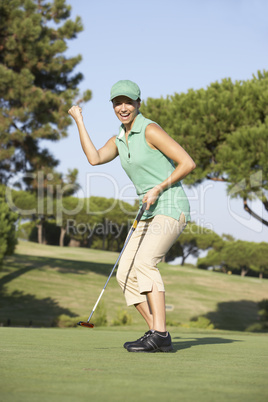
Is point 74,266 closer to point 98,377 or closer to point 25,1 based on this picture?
point 25,1

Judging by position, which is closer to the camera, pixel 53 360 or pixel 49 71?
pixel 53 360

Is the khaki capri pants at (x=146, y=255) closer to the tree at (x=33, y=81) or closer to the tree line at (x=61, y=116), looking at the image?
the tree line at (x=61, y=116)

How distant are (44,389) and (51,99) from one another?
82.7 feet

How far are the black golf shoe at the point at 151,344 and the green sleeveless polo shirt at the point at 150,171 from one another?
0.95 metres

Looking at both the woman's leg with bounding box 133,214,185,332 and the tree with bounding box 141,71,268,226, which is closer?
the woman's leg with bounding box 133,214,185,332

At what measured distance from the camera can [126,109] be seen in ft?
14.7

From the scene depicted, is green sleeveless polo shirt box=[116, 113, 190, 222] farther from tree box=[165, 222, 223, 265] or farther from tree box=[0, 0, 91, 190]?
tree box=[165, 222, 223, 265]

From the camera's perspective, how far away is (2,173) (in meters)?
28.0

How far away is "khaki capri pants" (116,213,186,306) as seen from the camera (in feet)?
14.1

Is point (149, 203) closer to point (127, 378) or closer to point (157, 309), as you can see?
point (157, 309)

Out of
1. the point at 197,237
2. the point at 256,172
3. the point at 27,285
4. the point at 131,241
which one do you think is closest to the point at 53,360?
the point at 131,241

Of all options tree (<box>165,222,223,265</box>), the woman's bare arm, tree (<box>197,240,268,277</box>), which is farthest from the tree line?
tree (<box>165,222,223,265</box>)

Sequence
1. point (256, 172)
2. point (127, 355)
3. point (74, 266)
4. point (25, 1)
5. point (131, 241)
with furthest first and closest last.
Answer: point (74, 266) < point (25, 1) < point (256, 172) < point (131, 241) < point (127, 355)

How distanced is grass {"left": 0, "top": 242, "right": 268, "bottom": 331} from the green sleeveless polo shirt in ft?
57.3
